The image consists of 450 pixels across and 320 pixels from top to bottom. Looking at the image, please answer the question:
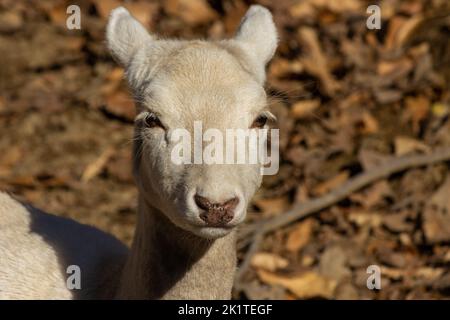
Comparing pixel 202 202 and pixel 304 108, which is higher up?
pixel 304 108

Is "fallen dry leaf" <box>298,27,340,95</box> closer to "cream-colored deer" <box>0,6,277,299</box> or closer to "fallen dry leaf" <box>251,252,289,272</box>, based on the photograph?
"fallen dry leaf" <box>251,252,289,272</box>

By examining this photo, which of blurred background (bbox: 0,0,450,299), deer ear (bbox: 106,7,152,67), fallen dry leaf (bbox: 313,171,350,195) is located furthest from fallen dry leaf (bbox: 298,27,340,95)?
deer ear (bbox: 106,7,152,67)

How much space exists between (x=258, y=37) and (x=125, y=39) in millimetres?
864

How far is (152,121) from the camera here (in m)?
5.20

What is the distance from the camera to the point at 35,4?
12.2 metres

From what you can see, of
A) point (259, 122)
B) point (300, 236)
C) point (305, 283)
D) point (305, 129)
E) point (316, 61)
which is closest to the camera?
point (259, 122)

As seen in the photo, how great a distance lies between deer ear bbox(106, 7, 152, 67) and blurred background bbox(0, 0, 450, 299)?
2.20 metres

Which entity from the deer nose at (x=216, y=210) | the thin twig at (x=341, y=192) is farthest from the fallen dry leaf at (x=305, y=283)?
the deer nose at (x=216, y=210)

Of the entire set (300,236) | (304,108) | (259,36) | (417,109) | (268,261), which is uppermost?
(304,108)

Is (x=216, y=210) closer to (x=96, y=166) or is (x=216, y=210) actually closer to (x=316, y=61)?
(x=96, y=166)

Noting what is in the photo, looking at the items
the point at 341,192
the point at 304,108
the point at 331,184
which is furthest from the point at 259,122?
the point at 304,108
